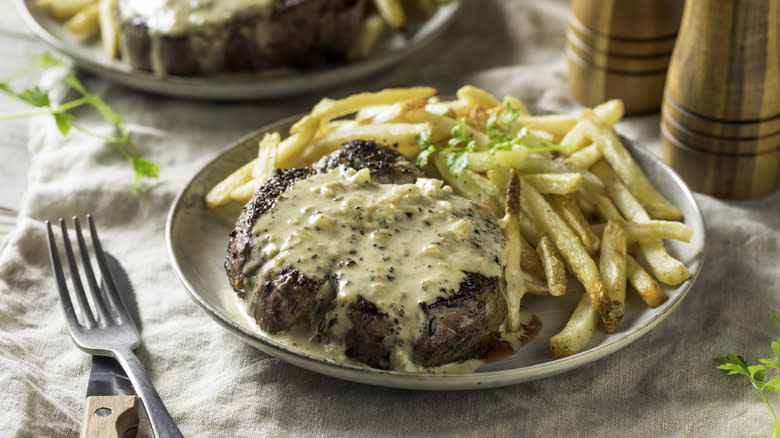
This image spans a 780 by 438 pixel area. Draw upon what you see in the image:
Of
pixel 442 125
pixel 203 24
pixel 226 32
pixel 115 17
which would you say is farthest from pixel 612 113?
pixel 115 17

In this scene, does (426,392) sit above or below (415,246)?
below

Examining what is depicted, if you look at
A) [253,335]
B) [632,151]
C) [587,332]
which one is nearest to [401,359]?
[253,335]

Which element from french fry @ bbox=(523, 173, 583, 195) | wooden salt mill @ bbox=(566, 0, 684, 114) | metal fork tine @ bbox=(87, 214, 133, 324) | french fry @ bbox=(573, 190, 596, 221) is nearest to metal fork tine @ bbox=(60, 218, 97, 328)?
metal fork tine @ bbox=(87, 214, 133, 324)

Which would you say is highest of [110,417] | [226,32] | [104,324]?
[226,32]

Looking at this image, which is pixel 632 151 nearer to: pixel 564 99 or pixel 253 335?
pixel 564 99

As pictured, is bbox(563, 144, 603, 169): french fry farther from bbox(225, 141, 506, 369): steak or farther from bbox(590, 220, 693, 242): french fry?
bbox(225, 141, 506, 369): steak

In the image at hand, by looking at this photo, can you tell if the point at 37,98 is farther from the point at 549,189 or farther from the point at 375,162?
the point at 549,189
